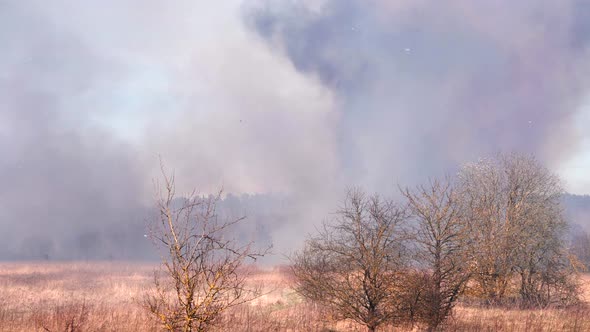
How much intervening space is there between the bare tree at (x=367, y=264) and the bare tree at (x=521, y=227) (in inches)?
497

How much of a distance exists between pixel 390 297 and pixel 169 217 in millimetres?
7214

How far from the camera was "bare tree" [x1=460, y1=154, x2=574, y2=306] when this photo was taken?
24.5m

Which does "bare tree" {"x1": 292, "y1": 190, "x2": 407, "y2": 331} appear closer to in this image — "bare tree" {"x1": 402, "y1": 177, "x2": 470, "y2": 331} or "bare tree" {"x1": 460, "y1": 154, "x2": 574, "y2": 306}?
"bare tree" {"x1": 402, "y1": 177, "x2": 470, "y2": 331}

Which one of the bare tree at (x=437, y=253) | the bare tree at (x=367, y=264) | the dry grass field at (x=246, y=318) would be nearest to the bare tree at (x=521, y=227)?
the dry grass field at (x=246, y=318)

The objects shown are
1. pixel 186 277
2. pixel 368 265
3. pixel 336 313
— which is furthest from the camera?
pixel 336 313

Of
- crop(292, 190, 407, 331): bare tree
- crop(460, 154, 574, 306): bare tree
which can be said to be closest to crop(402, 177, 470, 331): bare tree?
crop(292, 190, 407, 331): bare tree

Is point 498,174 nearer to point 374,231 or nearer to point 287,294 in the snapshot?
point 287,294

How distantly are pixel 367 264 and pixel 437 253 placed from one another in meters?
2.63

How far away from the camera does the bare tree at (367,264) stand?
12.0m

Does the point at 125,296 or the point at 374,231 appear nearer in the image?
the point at 374,231

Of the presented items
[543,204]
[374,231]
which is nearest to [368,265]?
[374,231]

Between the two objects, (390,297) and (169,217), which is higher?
(169,217)

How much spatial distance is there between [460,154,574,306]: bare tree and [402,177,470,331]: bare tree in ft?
33.5

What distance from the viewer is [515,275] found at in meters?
26.5
